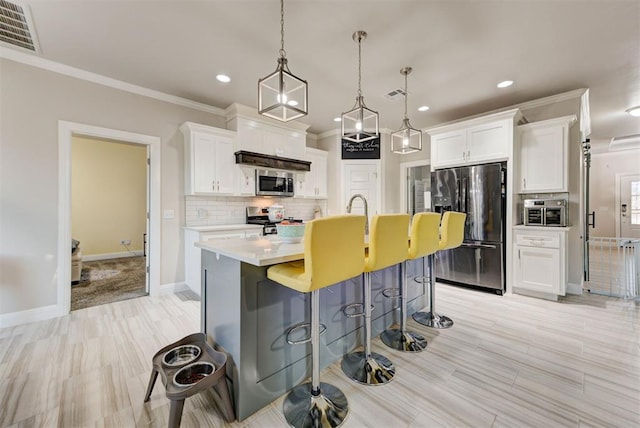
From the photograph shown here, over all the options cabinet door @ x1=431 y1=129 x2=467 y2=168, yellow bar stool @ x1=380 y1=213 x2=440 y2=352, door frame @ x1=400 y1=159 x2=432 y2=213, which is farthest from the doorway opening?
cabinet door @ x1=431 y1=129 x2=467 y2=168

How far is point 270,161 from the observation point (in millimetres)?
4328

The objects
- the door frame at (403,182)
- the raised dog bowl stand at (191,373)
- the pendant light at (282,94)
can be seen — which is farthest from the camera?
the door frame at (403,182)

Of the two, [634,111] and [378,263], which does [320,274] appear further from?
[634,111]

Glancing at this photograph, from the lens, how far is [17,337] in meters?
2.46

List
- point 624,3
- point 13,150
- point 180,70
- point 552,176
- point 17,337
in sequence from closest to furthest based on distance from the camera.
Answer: point 624,3 → point 17,337 → point 13,150 → point 180,70 → point 552,176

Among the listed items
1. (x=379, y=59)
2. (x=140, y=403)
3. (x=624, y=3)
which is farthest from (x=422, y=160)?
(x=140, y=403)

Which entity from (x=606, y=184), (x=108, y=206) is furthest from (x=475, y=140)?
(x=108, y=206)

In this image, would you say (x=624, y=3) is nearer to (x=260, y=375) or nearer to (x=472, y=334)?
(x=472, y=334)

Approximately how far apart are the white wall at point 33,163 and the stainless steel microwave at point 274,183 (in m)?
1.95

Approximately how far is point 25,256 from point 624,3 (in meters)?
5.92

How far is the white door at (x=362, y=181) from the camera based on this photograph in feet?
17.4

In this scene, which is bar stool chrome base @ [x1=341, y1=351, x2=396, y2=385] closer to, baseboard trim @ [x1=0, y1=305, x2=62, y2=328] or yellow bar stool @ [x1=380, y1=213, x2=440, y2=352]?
yellow bar stool @ [x1=380, y1=213, x2=440, y2=352]

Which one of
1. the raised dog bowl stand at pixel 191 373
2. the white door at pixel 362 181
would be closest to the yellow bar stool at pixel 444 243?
the raised dog bowl stand at pixel 191 373

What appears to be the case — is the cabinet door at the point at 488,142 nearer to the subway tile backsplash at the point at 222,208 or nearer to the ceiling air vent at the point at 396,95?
the ceiling air vent at the point at 396,95
